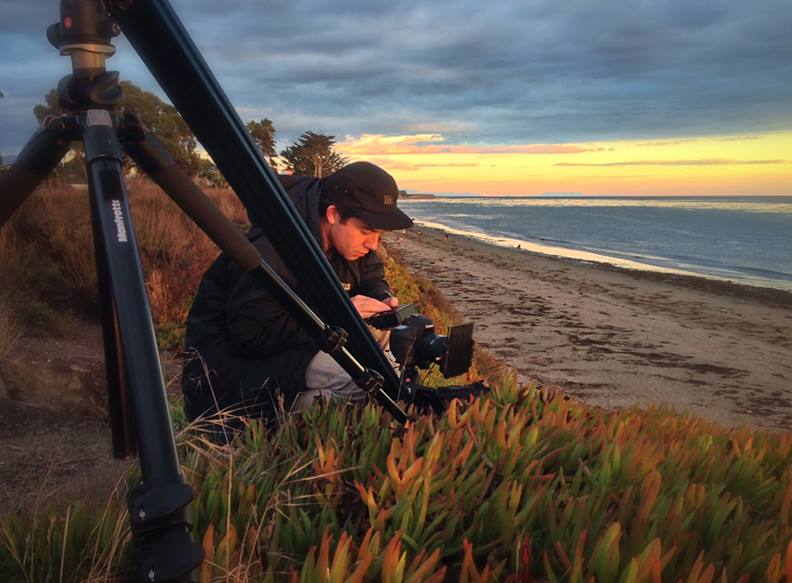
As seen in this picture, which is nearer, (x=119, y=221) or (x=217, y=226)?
(x=119, y=221)

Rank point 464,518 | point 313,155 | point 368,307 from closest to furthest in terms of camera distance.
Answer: point 464,518
point 368,307
point 313,155

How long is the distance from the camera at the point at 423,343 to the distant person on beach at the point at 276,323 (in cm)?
19

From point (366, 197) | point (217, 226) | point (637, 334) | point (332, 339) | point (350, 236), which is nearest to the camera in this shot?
point (217, 226)

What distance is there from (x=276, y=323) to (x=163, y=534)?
197 centimetres

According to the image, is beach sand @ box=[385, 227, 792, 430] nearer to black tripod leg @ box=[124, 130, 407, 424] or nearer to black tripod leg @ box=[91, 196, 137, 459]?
black tripod leg @ box=[124, 130, 407, 424]

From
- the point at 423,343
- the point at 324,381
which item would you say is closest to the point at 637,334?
the point at 324,381

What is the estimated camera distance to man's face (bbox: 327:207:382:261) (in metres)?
3.26

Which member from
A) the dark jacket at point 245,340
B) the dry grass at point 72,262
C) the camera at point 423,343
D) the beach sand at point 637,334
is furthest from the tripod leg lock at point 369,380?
the dry grass at point 72,262

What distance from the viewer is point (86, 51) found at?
107 cm


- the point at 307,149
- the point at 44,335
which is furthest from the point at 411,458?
the point at 307,149

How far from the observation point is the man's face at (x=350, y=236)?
3256 millimetres

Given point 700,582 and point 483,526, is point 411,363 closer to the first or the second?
point 483,526

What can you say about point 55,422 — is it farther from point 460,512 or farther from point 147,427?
point 147,427

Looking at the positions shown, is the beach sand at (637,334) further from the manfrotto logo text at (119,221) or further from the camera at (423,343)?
the manfrotto logo text at (119,221)
